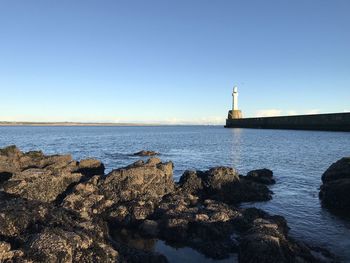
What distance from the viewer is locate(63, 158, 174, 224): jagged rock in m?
14.9

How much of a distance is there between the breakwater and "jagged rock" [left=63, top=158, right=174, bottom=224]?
85.9 m

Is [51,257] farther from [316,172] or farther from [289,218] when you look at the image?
[316,172]

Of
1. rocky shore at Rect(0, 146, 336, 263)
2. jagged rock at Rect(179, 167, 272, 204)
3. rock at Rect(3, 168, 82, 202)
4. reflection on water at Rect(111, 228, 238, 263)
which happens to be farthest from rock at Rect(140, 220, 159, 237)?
jagged rock at Rect(179, 167, 272, 204)

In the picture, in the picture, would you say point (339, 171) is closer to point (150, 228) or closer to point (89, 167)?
point (150, 228)

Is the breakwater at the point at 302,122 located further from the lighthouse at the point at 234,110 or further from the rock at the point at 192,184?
Answer: the rock at the point at 192,184

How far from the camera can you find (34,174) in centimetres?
1730

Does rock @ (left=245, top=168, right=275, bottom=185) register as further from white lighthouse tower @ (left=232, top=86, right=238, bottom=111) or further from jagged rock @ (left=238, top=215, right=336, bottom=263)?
white lighthouse tower @ (left=232, top=86, right=238, bottom=111)

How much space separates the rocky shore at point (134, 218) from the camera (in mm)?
8859

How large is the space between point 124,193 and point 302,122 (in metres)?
109

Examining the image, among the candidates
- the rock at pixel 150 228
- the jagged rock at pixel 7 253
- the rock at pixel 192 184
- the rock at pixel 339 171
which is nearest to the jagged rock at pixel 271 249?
the rock at pixel 150 228

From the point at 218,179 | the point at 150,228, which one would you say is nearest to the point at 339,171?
the point at 218,179

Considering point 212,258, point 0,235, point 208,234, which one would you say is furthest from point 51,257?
point 208,234

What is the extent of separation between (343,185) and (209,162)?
2224 centimetres

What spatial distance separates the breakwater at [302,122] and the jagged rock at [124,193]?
85903 millimetres
